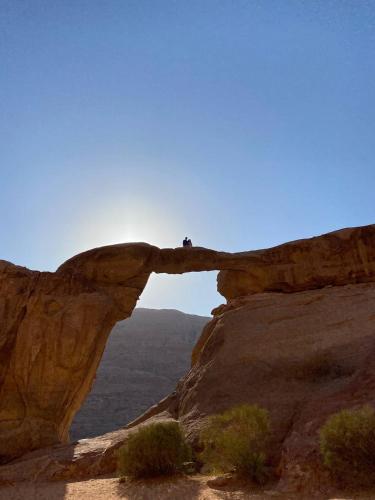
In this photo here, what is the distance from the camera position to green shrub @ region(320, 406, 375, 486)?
6.91 metres

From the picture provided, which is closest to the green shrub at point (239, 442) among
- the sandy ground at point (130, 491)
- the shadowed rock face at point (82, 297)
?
the sandy ground at point (130, 491)

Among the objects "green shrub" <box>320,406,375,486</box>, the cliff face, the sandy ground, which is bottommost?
the sandy ground

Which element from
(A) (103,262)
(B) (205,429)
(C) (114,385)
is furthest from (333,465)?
(C) (114,385)

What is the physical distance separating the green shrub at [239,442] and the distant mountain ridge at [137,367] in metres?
35.6

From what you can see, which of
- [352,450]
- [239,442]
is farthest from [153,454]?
[352,450]

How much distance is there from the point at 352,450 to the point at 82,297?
1064 cm

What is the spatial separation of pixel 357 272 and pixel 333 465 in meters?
A: 10.6

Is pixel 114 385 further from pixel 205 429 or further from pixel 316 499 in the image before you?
pixel 316 499

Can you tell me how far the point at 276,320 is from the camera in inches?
564

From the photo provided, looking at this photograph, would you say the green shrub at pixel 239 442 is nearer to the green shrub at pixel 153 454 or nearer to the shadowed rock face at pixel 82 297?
the green shrub at pixel 153 454

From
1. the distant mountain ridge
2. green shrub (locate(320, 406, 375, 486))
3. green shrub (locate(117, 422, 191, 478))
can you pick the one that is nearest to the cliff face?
green shrub (locate(320, 406, 375, 486))

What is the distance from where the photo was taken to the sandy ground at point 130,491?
24.5 ft

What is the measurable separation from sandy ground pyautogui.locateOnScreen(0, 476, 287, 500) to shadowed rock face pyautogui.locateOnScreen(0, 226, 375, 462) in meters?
3.65

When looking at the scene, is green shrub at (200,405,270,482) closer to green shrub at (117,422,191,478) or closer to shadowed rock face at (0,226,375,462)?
green shrub at (117,422,191,478)
